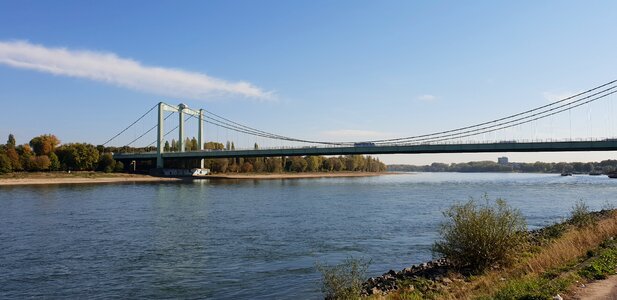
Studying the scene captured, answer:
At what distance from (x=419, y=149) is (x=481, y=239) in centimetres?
6568

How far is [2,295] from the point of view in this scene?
11.7 m

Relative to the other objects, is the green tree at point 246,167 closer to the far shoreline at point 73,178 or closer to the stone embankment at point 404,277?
the far shoreline at point 73,178

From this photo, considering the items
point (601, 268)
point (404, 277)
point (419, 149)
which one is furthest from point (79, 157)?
point (601, 268)

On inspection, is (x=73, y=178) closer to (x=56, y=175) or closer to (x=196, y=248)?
(x=56, y=175)

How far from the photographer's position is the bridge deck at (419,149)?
61375 mm

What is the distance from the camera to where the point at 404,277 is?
12109 mm

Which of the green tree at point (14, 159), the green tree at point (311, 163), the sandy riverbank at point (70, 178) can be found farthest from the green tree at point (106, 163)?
the green tree at point (311, 163)

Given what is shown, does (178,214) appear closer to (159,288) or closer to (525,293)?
(159,288)

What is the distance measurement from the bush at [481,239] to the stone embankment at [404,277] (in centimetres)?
62

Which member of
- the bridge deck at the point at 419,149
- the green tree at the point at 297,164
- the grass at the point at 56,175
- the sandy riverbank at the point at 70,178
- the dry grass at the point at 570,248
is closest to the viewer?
the dry grass at the point at 570,248

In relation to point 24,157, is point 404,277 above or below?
below

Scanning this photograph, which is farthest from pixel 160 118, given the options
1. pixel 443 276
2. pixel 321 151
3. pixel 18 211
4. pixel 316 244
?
pixel 443 276

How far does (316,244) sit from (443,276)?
7.57 m

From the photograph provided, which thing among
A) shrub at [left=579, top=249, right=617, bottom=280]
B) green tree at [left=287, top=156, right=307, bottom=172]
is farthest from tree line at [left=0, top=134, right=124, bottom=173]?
shrub at [left=579, top=249, right=617, bottom=280]
